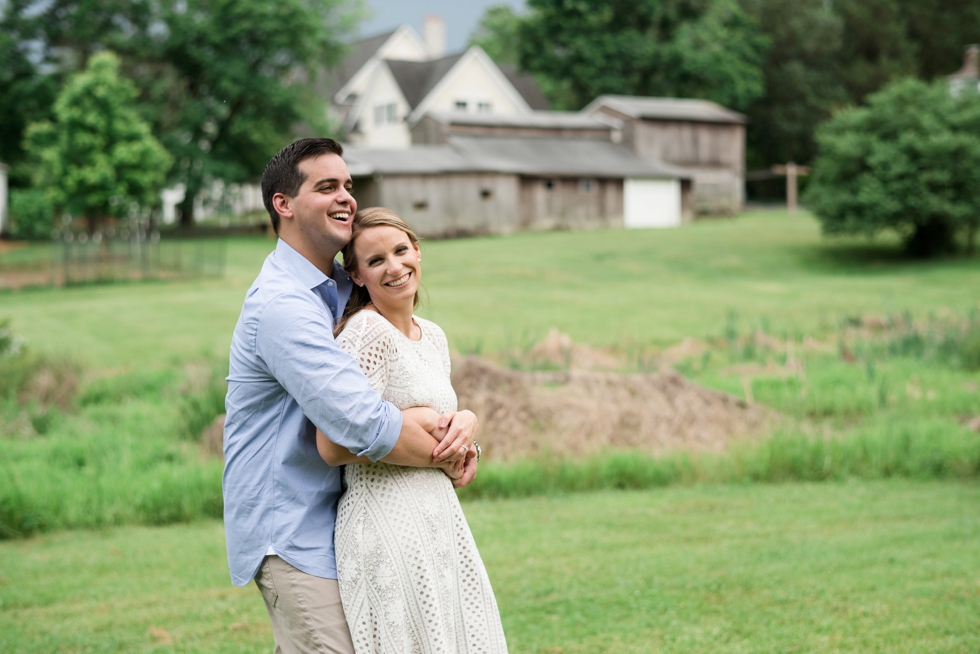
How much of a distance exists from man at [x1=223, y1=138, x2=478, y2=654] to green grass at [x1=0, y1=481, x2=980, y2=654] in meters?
2.40

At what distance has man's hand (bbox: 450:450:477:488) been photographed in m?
3.13

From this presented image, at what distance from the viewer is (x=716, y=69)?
52.6 meters

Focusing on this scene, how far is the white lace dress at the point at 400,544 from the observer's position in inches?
116

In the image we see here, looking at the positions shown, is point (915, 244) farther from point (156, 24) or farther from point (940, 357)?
point (156, 24)

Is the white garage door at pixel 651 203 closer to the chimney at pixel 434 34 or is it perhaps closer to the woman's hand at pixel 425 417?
the chimney at pixel 434 34

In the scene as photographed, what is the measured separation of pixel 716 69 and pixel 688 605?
5037cm

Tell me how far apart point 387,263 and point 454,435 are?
55cm

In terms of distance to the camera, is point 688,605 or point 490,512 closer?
point 688,605

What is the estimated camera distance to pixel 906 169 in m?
27.4

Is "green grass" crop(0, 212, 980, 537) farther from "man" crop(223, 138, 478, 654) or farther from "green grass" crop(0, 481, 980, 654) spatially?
"man" crop(223, 138, 478, 654)

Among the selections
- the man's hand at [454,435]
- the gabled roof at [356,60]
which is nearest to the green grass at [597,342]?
the man's hand at [454,435]

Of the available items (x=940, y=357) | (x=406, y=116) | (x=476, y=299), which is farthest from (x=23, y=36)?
(x=940, y=357)

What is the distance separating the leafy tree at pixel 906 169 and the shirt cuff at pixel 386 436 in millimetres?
26763

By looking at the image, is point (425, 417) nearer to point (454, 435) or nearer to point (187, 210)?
point (454, 435)
